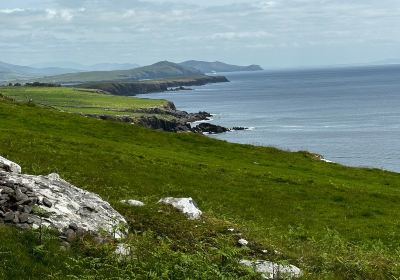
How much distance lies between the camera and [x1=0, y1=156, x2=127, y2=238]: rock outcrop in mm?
17062

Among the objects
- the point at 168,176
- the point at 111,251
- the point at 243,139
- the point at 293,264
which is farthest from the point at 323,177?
the point at 243,139

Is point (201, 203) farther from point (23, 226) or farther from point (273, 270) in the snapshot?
point (23, 226)

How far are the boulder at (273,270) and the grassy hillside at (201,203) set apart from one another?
1.74ft

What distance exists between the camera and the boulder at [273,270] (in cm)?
1544

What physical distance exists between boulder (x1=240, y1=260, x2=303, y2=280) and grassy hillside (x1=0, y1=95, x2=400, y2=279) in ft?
1.74

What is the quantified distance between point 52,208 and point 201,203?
46.9 ft

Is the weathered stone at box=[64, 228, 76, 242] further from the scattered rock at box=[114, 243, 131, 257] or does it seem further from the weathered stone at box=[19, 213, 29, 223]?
the scattered rock at box=[114, 243, 131, 257]

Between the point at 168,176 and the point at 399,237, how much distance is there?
1651 cm

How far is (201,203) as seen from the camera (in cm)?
3119

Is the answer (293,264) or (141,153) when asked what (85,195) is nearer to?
(293,264)

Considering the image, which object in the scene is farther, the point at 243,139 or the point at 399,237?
the point at 243,139

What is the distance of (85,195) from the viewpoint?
68.9 feet

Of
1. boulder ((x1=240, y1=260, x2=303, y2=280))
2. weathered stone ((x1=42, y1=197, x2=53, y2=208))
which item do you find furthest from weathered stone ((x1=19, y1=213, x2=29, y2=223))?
boulder ((x1=240, y1=260, x2=303, y2=280))

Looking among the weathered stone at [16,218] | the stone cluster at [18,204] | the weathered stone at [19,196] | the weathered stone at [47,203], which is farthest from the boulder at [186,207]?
the weathered stone at [16,218]
